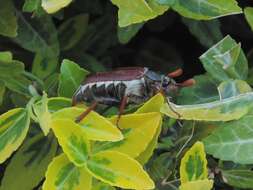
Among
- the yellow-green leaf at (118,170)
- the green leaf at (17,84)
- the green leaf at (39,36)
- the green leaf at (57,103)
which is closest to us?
the yellow-green leaf at (118,170)

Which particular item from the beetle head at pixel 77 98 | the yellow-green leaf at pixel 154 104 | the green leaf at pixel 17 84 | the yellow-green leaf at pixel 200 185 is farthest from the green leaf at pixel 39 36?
the yellow-green leaf at pixel 200 185

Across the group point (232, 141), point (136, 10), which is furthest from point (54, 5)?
point (232, 141)

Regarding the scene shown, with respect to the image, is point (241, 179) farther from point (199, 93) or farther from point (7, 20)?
point (7, 20)

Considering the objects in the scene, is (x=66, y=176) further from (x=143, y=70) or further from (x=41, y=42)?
(x=41, y=42)

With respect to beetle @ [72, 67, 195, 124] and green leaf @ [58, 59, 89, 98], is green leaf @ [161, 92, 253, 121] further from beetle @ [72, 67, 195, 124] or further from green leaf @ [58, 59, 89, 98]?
green leaf @ [58, 59, 89, 98]

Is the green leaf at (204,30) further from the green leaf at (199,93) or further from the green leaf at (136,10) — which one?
the green leaf at (136,10)

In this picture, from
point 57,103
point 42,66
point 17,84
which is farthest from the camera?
point 42,66
